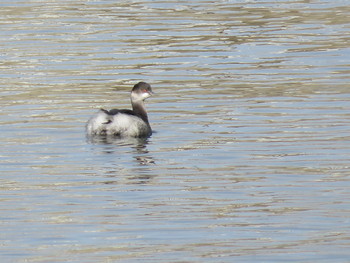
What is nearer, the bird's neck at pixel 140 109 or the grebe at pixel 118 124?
the grebe at pixel 118 124

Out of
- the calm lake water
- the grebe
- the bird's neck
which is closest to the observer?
the calm lake water

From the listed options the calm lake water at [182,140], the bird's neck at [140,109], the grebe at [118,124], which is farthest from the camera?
the bird's neck at [140,109]

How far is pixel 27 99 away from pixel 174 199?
799 centimetres

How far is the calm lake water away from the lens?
11.7m

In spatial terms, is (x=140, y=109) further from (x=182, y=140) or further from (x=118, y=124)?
(x=182, y=140)

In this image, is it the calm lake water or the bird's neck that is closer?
the calm lake water

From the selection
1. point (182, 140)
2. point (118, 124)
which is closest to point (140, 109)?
point (118, 124)

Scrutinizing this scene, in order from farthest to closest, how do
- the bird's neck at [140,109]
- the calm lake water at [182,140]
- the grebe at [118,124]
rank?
the bird's neck at [140,109] → the grebe at [118,124] → the calm lake water at [182,140]

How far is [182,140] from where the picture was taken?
17.1 m

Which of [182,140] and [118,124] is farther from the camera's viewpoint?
[118,124]

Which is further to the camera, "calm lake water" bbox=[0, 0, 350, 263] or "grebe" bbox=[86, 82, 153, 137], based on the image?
"grebe" bbox=[86, 82, 153, 137]

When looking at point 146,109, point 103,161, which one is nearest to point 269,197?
point 103,161

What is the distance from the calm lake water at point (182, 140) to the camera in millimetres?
11719

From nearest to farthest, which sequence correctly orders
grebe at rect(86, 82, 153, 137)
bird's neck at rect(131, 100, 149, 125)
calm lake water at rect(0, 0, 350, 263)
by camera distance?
calm lake water at rect(0, 0, 350, 263) < grebe at rect(86, 82, 153, 137) < bird's neck at rect(131, 100, 149, 125)
